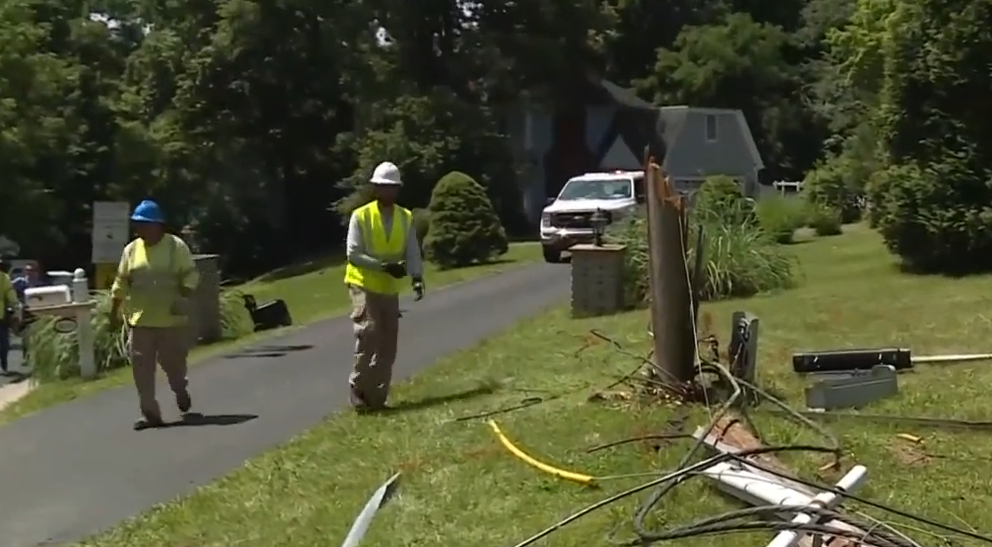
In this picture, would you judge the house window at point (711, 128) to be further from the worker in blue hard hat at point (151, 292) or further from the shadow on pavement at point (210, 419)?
the worker in blue hard hat at point (151, 292)

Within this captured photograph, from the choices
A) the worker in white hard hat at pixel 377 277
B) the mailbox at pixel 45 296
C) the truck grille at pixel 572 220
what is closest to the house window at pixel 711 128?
the truck grille at pixel 572 220

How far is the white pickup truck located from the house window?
88.6ft

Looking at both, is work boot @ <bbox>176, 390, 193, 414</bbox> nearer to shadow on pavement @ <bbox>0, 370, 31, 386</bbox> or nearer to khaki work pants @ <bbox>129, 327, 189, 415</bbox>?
khaki work pants @ <bbox>129, 327, 189, 415</bbox>

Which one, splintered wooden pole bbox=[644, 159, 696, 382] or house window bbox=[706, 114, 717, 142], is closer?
splintered wooden pole bbox=[644, 159, 696, 382]

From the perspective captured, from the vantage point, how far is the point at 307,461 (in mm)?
9344

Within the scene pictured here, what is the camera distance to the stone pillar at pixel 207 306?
19.6m

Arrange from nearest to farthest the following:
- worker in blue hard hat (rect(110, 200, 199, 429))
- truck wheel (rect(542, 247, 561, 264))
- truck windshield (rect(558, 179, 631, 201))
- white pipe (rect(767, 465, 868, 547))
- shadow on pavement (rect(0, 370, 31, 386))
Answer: white pipe (rect(767, 465, 868, 547)) → worker in blue hard hat (rect(110, 200, 199, 429)) → shadow on pavement (rect(0, 370, 31, 386)) → truck windshield (rect(558, 179, 631, 201)) → truck wheel (rect(542, 247, 561, 264))

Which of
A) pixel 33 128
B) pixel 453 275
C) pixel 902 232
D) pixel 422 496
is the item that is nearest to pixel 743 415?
pixel 422 496

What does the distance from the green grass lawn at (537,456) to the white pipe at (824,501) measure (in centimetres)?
23

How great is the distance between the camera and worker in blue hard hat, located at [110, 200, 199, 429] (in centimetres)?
1121

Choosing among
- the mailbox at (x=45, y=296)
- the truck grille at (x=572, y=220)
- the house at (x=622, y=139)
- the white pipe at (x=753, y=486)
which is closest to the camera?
the white pipe at (x=753, y=486)

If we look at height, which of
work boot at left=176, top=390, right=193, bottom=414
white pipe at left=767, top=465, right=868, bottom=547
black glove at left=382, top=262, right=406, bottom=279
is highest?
black glove at left=382, top=262, right=406, bottom=279

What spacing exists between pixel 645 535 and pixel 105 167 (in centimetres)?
4583

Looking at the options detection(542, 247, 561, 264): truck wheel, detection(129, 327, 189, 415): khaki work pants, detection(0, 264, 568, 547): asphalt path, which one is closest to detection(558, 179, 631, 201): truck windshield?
detection(542, 247, 561, 264): truck wheel
